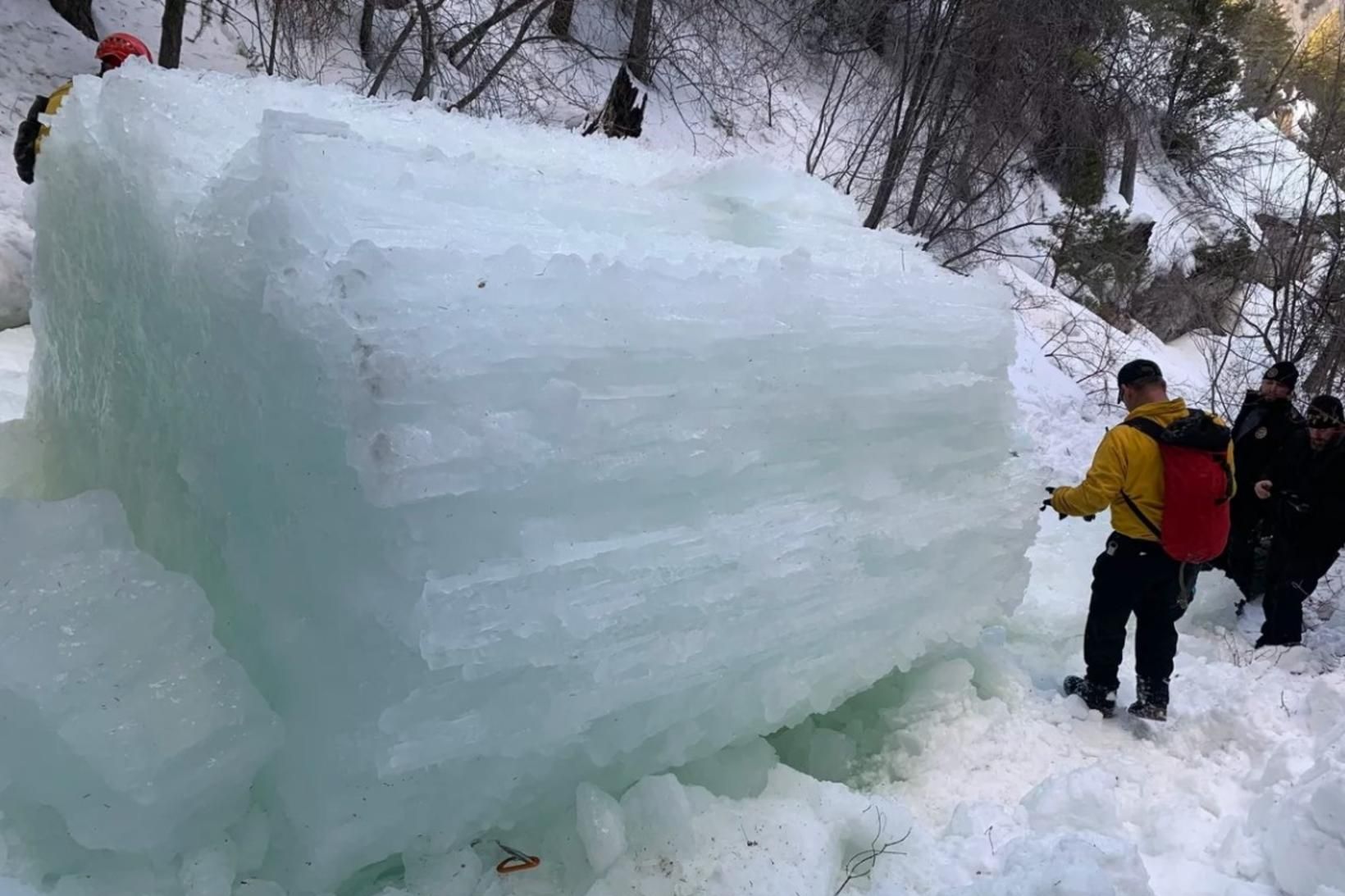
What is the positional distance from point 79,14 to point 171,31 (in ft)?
5.79

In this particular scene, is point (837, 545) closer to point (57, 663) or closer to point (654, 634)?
point (654, 634)

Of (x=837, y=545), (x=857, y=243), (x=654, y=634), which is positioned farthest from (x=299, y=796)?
(x=857, y=243)

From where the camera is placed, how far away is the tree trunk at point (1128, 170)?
1396cm

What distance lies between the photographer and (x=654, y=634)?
79.4 inches

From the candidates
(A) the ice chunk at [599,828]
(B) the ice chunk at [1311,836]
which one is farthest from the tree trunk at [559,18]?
(B) the ice chunk at [1311,836]

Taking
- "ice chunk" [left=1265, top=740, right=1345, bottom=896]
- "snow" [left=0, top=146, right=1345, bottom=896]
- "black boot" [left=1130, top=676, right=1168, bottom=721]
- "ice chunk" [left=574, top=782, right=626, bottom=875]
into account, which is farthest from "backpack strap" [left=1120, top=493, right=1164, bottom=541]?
"ice chunk" [left=574, top=782, right=626, bottom=875]

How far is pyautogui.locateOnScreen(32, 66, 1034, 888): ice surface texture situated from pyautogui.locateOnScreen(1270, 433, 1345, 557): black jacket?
8.41 ft

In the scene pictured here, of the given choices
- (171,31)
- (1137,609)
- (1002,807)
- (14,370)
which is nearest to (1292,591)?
(1137,609)

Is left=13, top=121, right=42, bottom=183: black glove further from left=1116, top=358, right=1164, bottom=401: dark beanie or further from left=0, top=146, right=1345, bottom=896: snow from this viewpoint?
left=1116, top=358, right=1164, bottom=401: dark beanie

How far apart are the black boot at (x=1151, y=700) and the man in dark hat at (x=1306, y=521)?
53.1 inches

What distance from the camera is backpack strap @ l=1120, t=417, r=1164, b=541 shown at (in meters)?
3.22

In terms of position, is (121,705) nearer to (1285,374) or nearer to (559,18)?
(1285,374)

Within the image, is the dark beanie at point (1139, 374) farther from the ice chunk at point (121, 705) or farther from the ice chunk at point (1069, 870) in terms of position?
the ice chunk at point (121, 705)

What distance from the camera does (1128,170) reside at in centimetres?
1505
